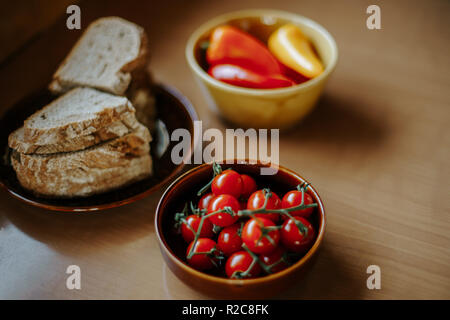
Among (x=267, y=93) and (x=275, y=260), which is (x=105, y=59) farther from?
(x=275, y=260)

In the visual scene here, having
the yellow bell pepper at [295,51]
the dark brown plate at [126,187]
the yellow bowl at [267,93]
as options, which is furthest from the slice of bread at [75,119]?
the yellow bell pepper at [295,51]

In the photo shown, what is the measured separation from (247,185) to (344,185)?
260 mm

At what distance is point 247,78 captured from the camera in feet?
3.14

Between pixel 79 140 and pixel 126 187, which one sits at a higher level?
pixel 79 140

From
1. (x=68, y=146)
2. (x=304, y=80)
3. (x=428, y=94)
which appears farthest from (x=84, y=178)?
(x=428, y=94)

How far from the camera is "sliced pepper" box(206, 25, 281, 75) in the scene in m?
1.03

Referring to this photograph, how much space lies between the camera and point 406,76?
1172mm

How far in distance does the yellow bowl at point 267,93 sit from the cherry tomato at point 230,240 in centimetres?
34

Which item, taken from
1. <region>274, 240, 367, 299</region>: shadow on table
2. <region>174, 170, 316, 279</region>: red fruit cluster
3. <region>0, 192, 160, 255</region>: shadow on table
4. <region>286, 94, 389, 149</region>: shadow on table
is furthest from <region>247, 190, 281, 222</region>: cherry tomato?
<region>286, 94, 389, 149</region>: shadow on table

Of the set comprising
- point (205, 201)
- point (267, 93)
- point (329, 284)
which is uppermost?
point (267, 93)

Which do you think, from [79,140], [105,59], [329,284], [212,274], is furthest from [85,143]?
[329,284]

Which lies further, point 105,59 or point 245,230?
point 105,59

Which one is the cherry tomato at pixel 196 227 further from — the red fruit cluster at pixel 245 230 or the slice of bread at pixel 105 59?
the slice of bread at pixel 105 59
